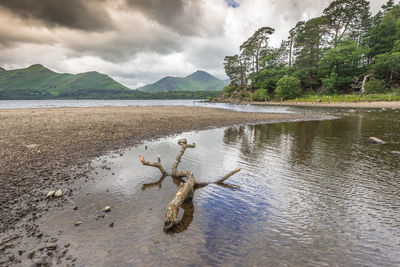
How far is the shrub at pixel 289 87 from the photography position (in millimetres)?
75562

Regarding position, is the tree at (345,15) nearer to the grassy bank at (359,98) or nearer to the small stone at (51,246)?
the grassy bank at (359,98)

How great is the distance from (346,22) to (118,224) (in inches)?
4253

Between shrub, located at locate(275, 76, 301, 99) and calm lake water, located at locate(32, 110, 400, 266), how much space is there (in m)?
72.5

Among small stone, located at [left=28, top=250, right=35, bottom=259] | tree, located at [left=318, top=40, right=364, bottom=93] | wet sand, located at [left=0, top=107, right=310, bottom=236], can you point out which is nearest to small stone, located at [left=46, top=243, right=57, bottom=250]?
small stone, located at [left=28, top=250, right=35, bottom=259]

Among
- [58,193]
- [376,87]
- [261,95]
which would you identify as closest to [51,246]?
[58,193]

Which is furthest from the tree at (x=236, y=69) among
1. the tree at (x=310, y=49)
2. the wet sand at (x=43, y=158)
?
the wet sand at (x=43, y=158)

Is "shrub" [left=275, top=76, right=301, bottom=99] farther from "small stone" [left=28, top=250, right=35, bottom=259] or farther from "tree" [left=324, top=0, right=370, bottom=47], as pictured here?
"small stone" [left=28, top=250, right=35, bottom=259]

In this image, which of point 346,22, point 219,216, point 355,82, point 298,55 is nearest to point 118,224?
point 219,216

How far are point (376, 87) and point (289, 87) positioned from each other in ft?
86.8

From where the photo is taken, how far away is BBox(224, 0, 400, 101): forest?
62.0 m

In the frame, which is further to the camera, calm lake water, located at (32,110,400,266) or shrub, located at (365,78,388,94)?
shrub, located at (365,78,388,94)

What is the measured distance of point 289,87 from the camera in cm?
7625

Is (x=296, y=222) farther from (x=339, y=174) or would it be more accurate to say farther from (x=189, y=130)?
(x=189, y=130)

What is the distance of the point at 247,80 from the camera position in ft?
343
